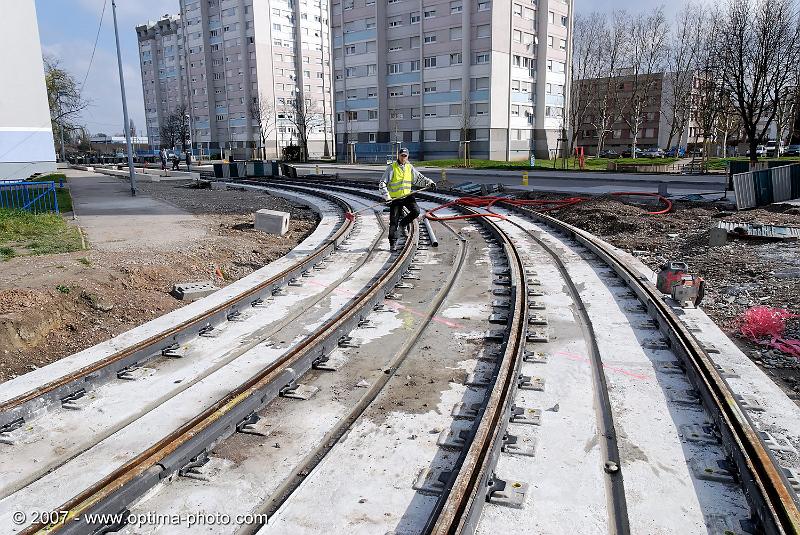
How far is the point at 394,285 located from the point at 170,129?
319 ft

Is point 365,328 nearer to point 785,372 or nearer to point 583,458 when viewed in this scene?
point 583,458

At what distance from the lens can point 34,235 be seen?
37.9 ft

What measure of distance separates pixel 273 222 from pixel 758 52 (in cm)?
2566

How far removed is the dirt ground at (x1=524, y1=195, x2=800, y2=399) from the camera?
20.4 feet

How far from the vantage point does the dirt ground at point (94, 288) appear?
19.7ft

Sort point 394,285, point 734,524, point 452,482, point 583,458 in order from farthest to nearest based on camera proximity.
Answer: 1. point 394,285
2. point 583,458
3. point 452,482
4. point 734,524

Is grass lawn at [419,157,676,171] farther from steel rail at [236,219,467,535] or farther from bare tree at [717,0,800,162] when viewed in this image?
steel rail at [236,219,467,535]

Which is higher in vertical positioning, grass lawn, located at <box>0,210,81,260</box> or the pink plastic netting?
grass lawn, located at <box>0,210,81,260</box>

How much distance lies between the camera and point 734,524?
3045mm

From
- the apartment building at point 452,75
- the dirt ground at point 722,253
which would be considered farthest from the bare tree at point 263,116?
the dirt ground at point 722,253

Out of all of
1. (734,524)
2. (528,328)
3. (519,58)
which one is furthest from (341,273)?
(519,58)

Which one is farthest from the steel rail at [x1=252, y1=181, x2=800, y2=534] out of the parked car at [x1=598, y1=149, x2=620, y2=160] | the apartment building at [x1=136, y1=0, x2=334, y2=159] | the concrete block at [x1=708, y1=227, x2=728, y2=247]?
the apartment building at [x1=136, y1=0, x2=334, y2=159]

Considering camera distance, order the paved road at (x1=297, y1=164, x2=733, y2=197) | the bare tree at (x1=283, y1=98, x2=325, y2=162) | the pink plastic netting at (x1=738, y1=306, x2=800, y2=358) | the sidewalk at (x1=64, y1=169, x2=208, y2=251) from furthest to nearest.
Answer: the bare tree at (x1=283, y1=98, x2=325, y2=162) → the paved road at (x1=297, y1=164, x2=733, y2=197) → the sidewalk at (x1=64, y1=169, x2=208, y2=251) → the pink plastic netting at (x1=738, y1=306, x2=800, y2=358)

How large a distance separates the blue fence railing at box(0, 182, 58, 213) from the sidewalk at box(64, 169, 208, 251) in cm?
94
